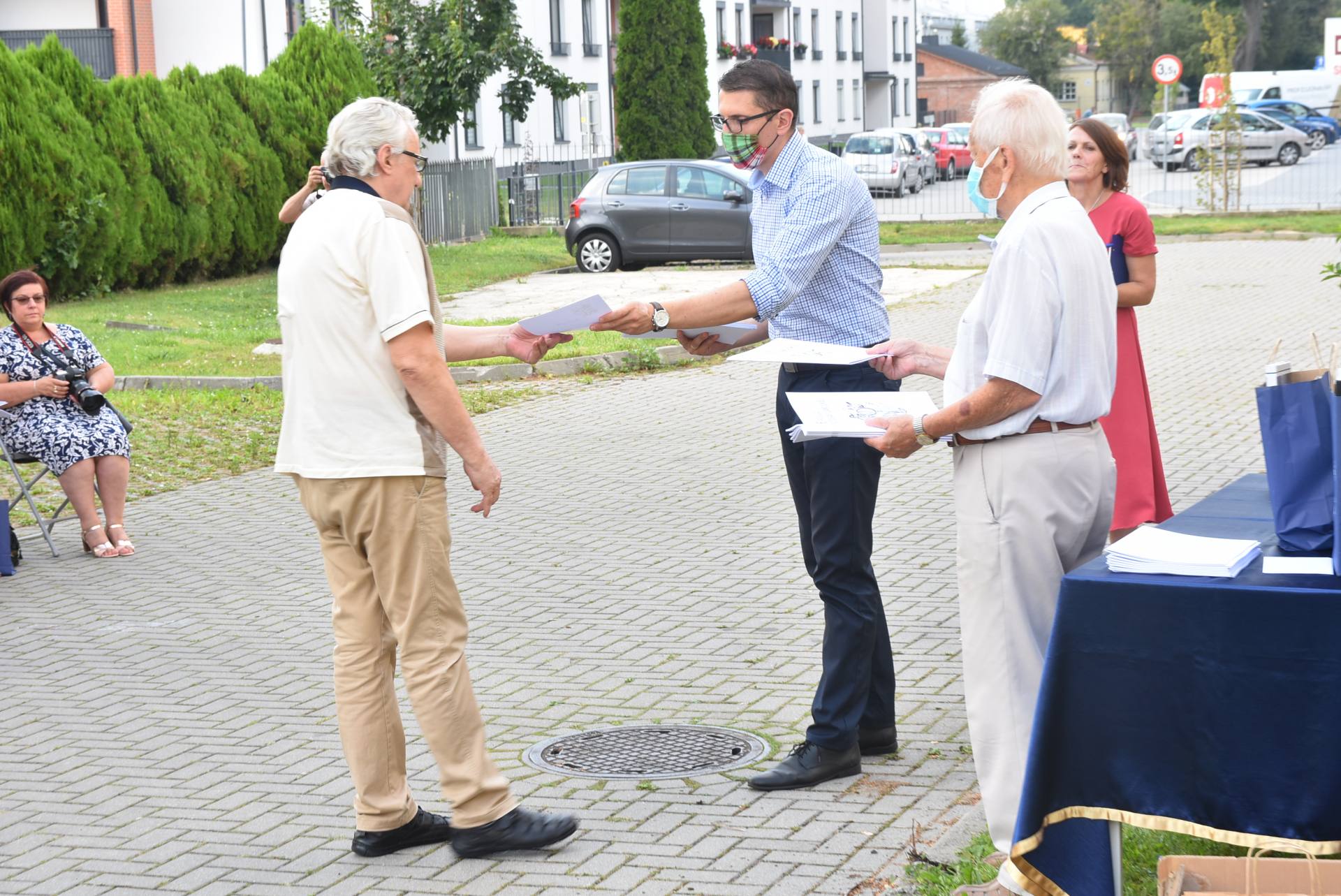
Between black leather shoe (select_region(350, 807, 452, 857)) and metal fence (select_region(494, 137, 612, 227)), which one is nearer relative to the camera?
black leather shoe (select_region(350, 807, 452, 857))

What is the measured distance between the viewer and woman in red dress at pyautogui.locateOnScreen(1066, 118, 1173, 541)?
5.98 metres

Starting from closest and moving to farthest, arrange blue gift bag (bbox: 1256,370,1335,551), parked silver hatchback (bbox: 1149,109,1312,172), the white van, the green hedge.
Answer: blue gift bag (bbox: 1256,370,1335,551) < the green hedge < parked silver hatchback (bbox: 1149,109,1312,172) < the white van

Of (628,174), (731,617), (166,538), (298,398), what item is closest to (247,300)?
(628,174)

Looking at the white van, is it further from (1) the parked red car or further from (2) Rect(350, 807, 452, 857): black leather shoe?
(2) Rect(350, 807, 452, 857): black leather shoe

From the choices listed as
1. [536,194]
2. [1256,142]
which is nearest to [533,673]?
[536,194]

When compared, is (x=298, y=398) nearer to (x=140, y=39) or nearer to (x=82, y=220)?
(x=82, y=220)

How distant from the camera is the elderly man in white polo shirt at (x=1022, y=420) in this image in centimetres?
385

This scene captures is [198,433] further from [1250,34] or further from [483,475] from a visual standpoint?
[1250,34]

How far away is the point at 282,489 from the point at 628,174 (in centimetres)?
1631

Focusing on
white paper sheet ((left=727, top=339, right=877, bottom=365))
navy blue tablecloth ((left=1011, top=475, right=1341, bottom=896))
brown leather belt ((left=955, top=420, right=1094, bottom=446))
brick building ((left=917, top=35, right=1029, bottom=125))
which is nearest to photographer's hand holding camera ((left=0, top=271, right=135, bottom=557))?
white paper sheet ((left=727, top=339, right=877, bottom=365))

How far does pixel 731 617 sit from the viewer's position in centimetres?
714

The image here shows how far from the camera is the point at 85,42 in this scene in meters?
39.8

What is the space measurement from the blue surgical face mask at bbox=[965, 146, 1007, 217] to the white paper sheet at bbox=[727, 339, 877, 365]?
535 millimetres

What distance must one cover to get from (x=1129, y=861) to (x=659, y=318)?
2.06 meters
